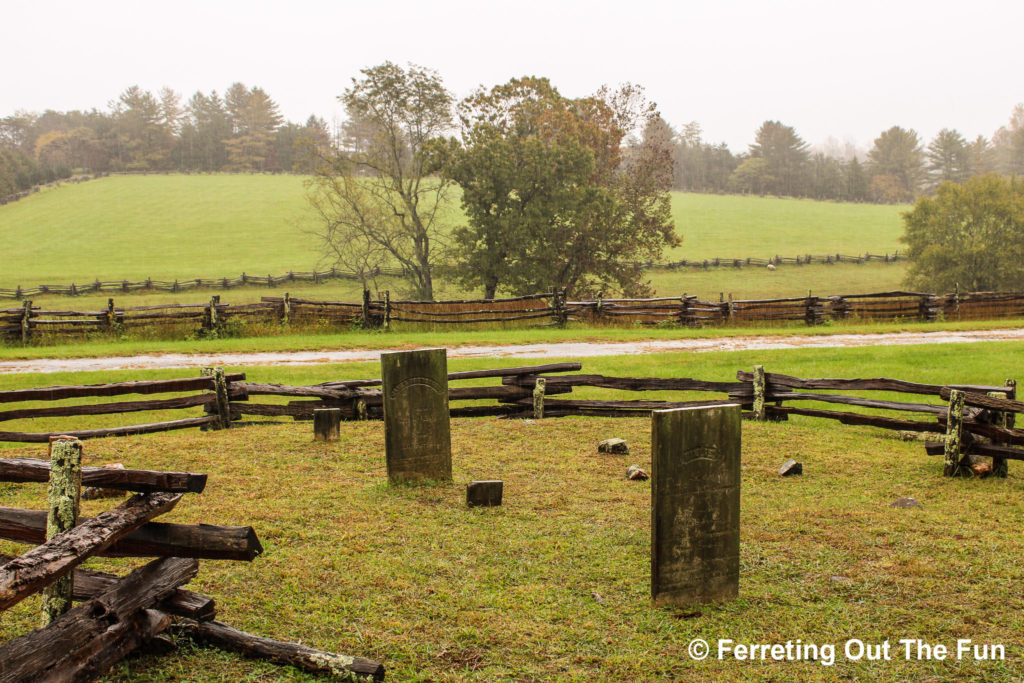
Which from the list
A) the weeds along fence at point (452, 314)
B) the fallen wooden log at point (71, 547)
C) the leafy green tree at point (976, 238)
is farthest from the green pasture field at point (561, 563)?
the leafy green tree at point (976, 238)

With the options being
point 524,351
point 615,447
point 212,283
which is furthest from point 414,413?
point 212,283

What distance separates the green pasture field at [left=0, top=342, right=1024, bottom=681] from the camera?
3.97m

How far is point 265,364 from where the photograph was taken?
1606 cm

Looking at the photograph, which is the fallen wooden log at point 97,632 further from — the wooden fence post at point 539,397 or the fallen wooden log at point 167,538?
the wooden fence post at point 539,397

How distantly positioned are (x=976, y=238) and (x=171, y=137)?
3470 inches

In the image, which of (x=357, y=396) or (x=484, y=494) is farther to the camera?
(x=357, y=396)

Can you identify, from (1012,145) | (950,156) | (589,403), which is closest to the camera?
(589,403)

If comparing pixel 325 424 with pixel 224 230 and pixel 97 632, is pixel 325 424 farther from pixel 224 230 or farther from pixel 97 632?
pixel 224 230

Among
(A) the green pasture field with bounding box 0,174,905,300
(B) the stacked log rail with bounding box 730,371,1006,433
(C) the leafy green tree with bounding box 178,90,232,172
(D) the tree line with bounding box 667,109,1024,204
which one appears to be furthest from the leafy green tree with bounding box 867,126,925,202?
(B) the stacked log rail with bounding box 730,371,1006,433

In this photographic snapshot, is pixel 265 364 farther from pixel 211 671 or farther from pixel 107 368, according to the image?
pixel 211 671

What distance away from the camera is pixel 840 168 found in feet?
301

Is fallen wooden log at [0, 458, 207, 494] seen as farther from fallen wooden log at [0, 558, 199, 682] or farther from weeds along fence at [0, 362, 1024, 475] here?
weeds along fence at [0, 362, 1024, 475]

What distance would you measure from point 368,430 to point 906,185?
98585 millimetres

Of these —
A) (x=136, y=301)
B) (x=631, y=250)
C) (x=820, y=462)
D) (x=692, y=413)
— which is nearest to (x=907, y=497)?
(x=820, y=462)
